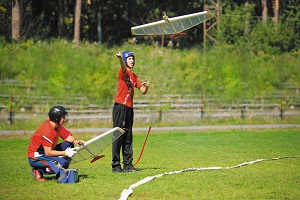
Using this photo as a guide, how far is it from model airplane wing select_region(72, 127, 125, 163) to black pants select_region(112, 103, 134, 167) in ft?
2.20

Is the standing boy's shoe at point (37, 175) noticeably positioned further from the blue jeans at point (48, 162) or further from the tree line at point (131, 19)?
the tree line at point (131, 19)

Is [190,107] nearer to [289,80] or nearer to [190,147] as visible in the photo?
[289,80]

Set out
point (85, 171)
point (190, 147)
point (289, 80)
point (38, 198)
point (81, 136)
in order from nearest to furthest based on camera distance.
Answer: point (38, 198) → point (85, 171) → point (190, 147) → point (81, 136) → point (289, 80)

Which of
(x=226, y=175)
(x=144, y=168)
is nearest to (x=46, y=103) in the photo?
(x=144, y=168)

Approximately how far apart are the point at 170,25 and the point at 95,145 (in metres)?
5.00

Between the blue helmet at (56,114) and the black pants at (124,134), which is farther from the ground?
the blue helmet at (56,114)

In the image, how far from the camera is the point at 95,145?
12.5 metres

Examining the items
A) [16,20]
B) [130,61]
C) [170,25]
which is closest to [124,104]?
[130,61]

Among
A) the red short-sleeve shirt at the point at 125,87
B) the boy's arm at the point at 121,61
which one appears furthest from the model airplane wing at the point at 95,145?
the boy's arm at the point at 121,61

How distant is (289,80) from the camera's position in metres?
37.8

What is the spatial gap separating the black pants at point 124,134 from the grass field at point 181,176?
0.42 metres

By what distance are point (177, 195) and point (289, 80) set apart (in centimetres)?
2801

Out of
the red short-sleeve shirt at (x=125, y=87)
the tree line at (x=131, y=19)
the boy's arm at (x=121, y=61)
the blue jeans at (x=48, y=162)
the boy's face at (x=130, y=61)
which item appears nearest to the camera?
the blue jeans at (x=48, y=162)

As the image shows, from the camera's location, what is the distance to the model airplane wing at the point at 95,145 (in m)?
12.2
